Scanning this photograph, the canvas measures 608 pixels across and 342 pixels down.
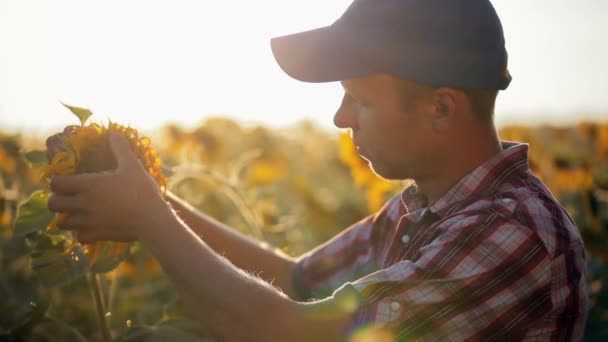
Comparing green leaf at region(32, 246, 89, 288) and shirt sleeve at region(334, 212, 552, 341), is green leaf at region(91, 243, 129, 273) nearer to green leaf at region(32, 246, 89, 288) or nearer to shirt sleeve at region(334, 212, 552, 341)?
green leaf at region(32, 246, 89, 288)

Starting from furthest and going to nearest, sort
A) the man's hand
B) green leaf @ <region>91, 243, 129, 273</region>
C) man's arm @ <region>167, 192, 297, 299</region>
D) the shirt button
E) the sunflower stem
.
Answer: man's arm @ <region>167, 192, 297, 299</region>, the sunflower stem, green leaf @ <region>91, 243, 129, 273</region>, the man's hand, the shirt button

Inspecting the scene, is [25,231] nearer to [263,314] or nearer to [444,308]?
[263,314]

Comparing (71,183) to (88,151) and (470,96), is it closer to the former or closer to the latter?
(88,151)

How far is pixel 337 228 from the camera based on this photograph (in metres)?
4.86

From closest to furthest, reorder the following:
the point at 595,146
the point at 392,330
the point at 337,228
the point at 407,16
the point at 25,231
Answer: the point at 392,330 < the point at 407,16 < the point at 25,231 < the point at 337,228 < the point at 595,146

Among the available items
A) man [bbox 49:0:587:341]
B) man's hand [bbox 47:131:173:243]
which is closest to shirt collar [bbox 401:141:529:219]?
man [bbox 49:0:587:341]

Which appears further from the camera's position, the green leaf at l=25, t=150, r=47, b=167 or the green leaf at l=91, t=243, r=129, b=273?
the green leaf at l=25, t=150, r=47, b=167

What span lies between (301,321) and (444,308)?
296mm

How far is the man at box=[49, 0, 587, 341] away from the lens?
1676 millimetres

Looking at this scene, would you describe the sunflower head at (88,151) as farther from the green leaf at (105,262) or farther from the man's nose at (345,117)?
the man's nose at (345,117)

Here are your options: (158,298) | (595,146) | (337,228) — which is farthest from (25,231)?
(595,146)

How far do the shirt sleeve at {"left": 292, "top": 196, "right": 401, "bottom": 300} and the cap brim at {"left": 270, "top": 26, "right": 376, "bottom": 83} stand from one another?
0.62 m

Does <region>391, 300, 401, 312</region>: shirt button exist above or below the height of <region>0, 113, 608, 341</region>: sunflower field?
above

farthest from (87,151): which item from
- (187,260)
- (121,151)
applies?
(187,260)
